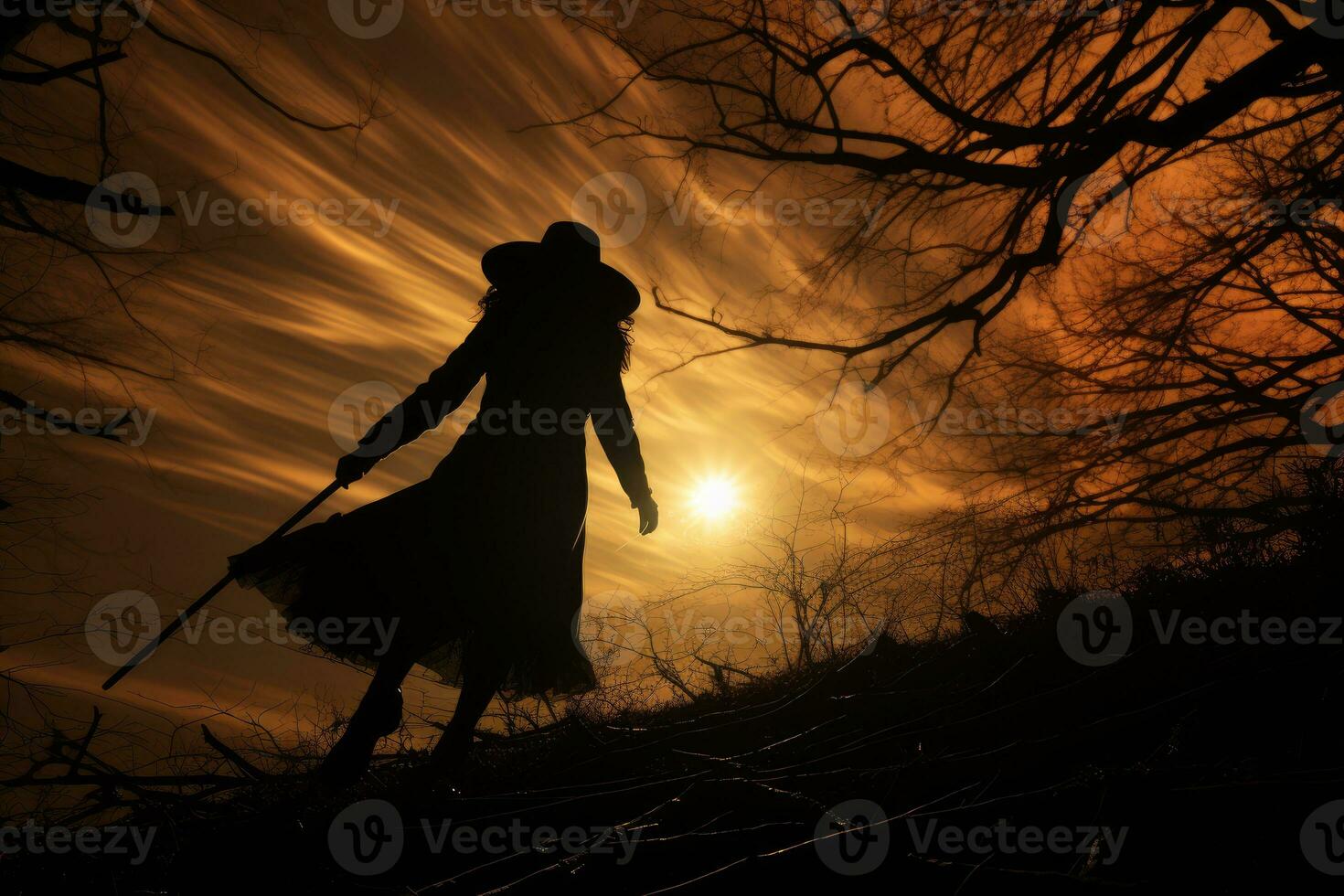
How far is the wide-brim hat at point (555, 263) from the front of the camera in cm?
326

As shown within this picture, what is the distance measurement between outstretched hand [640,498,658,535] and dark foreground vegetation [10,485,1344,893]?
43.1 inches

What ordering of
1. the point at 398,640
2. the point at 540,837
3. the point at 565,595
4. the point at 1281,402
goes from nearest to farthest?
the point at 540,837, the point at 398,640, the point at 565,595, the point at 1281,402

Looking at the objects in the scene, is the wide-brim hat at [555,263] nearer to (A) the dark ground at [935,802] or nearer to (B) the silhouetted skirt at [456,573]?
(B) the silhouetted skirt at [456,573]

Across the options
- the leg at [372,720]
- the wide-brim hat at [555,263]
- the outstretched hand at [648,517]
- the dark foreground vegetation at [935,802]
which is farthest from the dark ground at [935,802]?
the wide-brim hat at [555,263]

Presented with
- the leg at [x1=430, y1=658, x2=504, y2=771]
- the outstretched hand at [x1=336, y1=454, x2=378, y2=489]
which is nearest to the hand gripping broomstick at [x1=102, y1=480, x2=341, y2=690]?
the outstretched hand at [x1=336, y1=454, x2=378, y2=489]

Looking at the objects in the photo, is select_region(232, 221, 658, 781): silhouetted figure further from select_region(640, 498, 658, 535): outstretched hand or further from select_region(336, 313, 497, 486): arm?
select_region(640, 498, 658, 535): outstretched hand

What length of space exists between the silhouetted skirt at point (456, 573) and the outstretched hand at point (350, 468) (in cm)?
15

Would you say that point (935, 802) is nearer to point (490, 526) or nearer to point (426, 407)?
point (490, 526)

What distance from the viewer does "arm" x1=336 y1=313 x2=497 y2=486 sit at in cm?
275

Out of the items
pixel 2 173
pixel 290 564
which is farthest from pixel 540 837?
pixel 2 173

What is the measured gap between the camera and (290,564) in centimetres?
273

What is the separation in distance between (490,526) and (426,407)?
59cm

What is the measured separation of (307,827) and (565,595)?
58.4 inches

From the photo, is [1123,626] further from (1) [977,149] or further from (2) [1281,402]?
(2) [1281,402]
